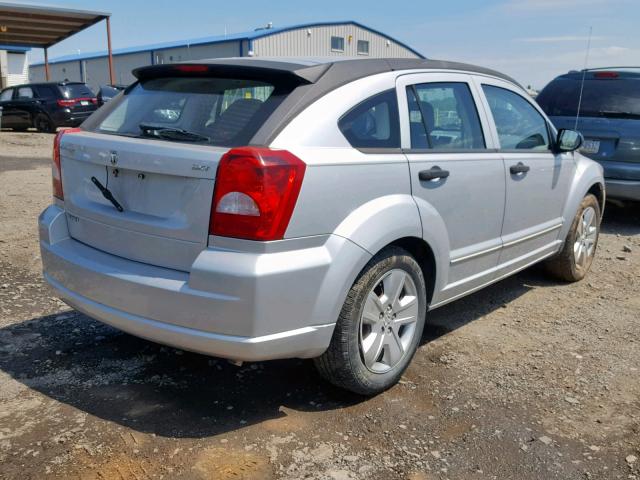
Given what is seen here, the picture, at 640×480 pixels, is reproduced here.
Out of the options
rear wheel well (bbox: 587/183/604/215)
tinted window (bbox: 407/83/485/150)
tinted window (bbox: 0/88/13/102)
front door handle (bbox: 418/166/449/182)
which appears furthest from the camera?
tinted window (bbox: 0/88/13/102)

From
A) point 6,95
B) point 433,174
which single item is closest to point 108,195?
point 433,174

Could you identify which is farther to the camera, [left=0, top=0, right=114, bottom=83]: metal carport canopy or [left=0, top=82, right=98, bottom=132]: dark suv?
[left=0, top=0, right=114, bottom=83]: metal carport canopy

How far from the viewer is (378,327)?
3.22m

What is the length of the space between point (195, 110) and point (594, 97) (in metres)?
6.06

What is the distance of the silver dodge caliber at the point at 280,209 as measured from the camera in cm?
266

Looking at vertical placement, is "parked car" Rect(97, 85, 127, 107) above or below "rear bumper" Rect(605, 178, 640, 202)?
above

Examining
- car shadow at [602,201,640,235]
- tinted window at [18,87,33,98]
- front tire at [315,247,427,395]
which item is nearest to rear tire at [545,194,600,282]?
car shadow at [602,201,640,235]

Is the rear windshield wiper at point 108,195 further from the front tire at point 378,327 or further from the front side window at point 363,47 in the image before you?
the front side window at point 363,47

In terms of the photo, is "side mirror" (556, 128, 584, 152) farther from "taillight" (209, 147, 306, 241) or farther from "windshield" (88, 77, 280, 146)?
"taillight" (209, 147, 306, 241)

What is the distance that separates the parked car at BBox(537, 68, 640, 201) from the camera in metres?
7.17

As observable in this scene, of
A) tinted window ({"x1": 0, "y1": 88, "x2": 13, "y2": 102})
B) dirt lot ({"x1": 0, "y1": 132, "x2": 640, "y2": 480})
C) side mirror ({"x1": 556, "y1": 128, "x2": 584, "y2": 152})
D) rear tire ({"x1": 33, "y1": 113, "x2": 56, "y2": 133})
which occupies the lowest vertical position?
dirt lot ({"x1": 0, "y1": 132, "x2": 640, "y2": 480})

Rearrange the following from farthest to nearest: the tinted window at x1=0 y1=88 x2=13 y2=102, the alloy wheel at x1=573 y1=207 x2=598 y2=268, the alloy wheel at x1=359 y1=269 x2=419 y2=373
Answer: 1. the tinted window at x1=0 y1=88 x2=13 y2=102
2. the alloy wheel at x1=573 y1=207 x2=598 y2=268
3. the alloy wheel at x1=359 y1=269 x2=419 y2=373

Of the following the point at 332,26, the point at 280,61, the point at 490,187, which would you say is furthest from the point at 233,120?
the point at 332,26

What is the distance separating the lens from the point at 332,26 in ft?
122
